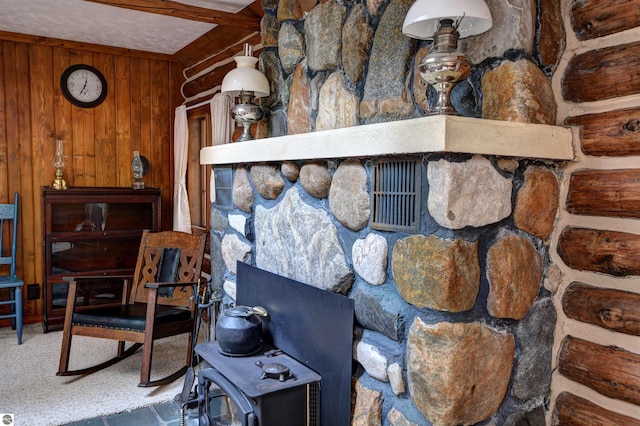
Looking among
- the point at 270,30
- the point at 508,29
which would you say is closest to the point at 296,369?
the point at 508,29

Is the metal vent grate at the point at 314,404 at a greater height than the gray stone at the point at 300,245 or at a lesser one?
lesser

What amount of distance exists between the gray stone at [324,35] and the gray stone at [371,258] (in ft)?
2.50

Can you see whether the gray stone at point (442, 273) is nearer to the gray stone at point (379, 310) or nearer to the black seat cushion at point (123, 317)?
the gray stone at point (379, 310)

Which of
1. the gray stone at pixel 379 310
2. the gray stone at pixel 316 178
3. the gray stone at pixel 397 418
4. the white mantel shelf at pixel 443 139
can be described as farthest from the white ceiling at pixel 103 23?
the gray stone at pixel 397 418

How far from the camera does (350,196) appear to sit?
1.78 m

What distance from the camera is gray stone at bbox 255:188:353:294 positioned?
187 cm

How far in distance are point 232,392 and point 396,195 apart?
0.94 m

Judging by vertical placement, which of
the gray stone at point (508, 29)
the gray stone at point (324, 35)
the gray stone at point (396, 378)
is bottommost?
the gray stone at point (396, 378)

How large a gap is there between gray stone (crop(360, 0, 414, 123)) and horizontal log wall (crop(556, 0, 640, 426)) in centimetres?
50

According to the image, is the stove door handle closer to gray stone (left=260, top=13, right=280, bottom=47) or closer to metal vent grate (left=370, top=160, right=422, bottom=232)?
metal vent grate (left=370, top=160, right=422, bottom=232)

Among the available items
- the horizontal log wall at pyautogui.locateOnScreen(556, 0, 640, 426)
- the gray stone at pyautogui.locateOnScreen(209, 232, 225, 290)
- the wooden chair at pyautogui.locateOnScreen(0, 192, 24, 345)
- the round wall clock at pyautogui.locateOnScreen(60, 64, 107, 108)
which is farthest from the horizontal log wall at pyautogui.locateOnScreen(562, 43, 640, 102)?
the round wall clock at pyautogui.locateOnScreen(60, 64, 107, 108)

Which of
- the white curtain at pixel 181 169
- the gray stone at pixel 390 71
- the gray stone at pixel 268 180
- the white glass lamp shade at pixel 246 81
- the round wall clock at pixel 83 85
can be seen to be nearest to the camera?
the gray stone at pixel 390 71

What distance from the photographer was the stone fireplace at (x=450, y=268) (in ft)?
4.64

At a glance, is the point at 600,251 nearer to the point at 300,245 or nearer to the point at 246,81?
the point at 300,245
